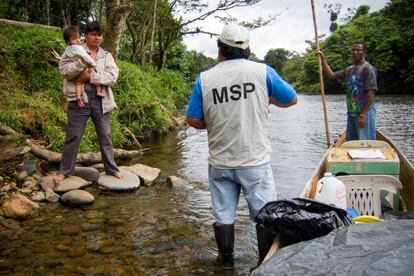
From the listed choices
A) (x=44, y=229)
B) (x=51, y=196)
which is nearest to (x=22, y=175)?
(x=51, y=196)

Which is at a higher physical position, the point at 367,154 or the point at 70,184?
the point at 367,154

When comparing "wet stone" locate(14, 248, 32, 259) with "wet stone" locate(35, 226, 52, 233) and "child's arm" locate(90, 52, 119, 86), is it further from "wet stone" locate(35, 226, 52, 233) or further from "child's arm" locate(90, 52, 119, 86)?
"child's arm" locate(90, 52, 119, 86)

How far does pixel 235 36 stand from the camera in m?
3.00

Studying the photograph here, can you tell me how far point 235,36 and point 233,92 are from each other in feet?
1.34

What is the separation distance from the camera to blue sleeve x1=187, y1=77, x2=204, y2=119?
3.11 meters

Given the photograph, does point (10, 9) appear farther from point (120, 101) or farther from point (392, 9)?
point (392, 9)

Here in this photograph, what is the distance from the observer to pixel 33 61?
8609 mm

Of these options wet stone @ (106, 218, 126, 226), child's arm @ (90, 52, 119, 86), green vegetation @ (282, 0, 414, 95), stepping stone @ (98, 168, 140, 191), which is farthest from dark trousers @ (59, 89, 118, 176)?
green vegetation @ (282, 0, 414, 95)

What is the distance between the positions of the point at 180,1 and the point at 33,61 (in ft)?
56.3

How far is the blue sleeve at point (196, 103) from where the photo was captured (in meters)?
3.11

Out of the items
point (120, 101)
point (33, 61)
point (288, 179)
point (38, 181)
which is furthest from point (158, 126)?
point (38, 181)

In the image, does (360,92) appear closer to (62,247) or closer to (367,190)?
(367,190)

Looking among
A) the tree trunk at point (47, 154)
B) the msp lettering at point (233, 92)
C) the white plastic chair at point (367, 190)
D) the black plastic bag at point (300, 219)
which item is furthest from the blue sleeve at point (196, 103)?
the tree trunk at point (47, 154)

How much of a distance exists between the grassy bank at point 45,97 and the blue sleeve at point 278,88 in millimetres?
4964
